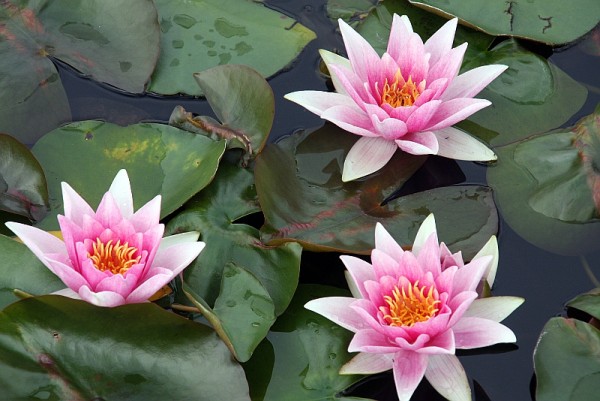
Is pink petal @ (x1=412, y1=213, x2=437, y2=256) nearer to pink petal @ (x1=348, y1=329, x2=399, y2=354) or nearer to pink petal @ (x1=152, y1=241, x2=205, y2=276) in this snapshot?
pink petal @ (x1=348, y1=329, x2=399, y2=354)

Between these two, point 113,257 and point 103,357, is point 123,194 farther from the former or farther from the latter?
point 103,357

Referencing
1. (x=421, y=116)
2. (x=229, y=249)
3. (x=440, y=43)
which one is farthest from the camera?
(x=440, y=43)

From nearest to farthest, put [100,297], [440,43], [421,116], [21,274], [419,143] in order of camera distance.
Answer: [100,297]
[21,274]
[421,116]
[419,143]
[440,43]

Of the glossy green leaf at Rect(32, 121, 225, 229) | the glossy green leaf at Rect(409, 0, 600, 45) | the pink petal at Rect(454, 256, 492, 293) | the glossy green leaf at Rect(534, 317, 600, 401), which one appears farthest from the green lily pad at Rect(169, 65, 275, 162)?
the glossy green leaf at Rect(534, 317, 600, 401)

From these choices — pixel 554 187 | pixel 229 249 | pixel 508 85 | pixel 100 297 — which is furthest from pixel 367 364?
pixel 508 85

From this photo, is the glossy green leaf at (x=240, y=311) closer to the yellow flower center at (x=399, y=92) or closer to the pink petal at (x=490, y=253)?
the pink petal at (x=490, y=253)

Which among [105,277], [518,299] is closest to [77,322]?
[105,277]

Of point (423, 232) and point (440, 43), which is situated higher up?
point (440, 43)
